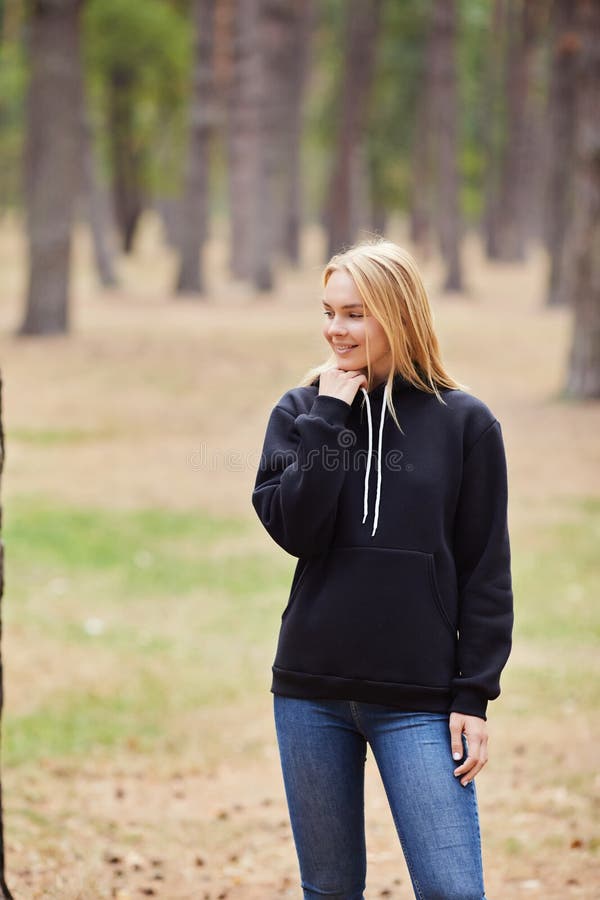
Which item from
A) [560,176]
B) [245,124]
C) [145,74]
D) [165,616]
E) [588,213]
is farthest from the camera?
[145,74]

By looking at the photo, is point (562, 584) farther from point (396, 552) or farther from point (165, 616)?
point (396, 552)

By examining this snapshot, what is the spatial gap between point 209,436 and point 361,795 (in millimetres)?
12922

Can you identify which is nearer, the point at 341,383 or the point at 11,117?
the point at 341,383

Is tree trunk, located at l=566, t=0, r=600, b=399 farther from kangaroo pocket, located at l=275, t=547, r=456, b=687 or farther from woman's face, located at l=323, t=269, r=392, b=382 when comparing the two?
kangaroo pocket, located at l=275, t=547, r=456, b=687

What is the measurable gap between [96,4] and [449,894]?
34858 mm

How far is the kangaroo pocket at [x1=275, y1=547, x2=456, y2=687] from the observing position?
3104 millimetres

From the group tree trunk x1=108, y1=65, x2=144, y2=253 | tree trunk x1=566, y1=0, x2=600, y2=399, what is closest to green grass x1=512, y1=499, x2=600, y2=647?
tree trunk x1=566, y1=0, x2=600, y2=399

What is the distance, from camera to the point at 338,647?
3.12m

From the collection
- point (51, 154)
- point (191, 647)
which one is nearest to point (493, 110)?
point (51, 154)

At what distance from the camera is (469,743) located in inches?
121

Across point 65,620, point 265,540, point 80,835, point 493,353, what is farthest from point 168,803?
point 493,353

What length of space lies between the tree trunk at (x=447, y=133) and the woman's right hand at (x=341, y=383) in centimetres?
3096

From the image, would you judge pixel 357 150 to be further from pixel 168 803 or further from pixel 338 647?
pixel 338 647

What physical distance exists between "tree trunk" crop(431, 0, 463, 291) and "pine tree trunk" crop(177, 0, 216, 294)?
606cm
